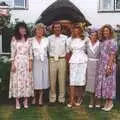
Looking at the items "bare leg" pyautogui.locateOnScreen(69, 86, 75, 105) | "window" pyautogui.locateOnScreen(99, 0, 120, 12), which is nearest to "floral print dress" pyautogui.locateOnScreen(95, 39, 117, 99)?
"bare leg" pyautogui.locateOnScreen(69, 86, 75, 105)

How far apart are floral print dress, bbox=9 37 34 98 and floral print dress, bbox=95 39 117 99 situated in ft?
4.93

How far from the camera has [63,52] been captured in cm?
1384

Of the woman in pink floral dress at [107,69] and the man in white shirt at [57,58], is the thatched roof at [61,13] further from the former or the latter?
the woman in pink floral dress at [107,69]

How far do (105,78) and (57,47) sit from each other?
125 cm

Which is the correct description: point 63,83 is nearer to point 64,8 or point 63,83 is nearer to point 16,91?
point 16,91

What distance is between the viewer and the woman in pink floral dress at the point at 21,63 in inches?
534

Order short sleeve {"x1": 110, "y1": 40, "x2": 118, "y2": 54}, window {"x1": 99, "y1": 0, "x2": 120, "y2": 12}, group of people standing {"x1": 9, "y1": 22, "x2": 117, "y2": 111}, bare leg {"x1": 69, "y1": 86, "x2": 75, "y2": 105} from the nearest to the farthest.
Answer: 1. short sleeve {"x1": 110, "y1": 40, "x2": 118, "y2": 54}
2. group of people standing {"x1": 9, "y1": 22, "x2": 117, "y2": 111}
3. bare leg {"x1": 69, "y1": 86, "x2": 75, "y2": 105}
4. window {"x1": 99, "y1": 0, "x2": 120, "y2": 12}

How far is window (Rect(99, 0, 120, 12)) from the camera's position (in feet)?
79.3

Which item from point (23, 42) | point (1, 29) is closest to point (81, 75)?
point (23, 42)

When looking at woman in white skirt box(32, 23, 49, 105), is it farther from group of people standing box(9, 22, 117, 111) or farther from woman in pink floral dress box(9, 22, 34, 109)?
woman in pink floral dress box(9, 22, 34, 109)

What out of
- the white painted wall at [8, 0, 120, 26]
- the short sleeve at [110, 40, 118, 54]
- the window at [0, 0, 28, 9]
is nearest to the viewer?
the short sleeve at [110, 40, 118, 54]

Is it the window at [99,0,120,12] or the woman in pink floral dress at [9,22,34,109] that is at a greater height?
the window at [99,0,120,12]

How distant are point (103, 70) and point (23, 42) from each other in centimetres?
181

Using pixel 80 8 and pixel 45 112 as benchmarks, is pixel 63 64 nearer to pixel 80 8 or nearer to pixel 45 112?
pixel 45 112
